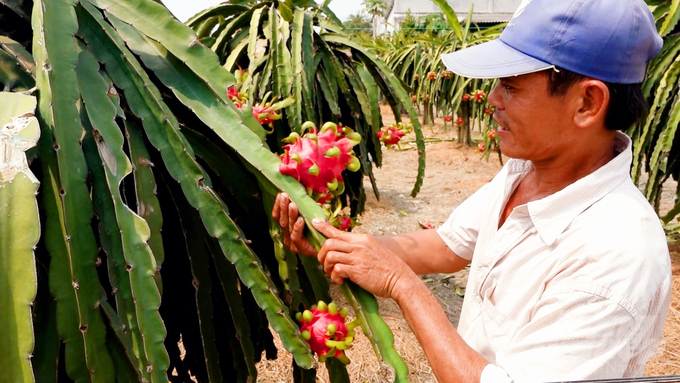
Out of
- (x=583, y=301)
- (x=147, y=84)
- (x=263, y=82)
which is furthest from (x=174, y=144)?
(x=263, y=82)

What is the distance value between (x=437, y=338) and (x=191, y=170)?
50 cm

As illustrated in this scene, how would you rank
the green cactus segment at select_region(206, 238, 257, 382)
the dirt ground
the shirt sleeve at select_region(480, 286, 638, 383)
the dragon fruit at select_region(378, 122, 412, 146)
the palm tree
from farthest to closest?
the palm tree → the dirt ground → the dragon fruit at select_region(378, 122, 412, 146) → the green cactus segment at select_region(206, 238, 257, 382) → the shirt sleeve at select_region(480, 286, 638, 383)

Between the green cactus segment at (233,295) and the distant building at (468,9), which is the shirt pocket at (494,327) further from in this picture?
the distant building at (468,9)

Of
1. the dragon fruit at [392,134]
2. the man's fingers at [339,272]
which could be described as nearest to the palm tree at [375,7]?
the dragon fruit at [392,134]

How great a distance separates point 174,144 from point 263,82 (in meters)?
1.51

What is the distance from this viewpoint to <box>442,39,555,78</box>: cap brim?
103 cm

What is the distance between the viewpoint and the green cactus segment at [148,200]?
0.96 metres

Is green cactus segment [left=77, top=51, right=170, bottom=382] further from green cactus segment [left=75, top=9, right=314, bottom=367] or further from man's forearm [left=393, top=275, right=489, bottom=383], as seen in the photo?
man's forearm [left=393, top=275, right=489, bottom=383]

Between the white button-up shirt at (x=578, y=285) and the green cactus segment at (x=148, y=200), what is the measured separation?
564 millimetres

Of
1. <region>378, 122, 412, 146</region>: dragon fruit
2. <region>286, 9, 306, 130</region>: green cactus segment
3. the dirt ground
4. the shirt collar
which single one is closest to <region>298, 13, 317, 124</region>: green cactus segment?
<region>286, 9, 306, 130</region>: green cactus segment

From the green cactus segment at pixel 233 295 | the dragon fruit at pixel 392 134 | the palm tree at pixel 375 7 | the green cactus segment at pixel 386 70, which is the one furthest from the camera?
the palm tree at pixel 375 7

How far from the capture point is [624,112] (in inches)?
40.7

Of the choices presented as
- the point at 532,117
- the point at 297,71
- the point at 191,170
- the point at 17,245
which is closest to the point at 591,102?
the point at 532,117

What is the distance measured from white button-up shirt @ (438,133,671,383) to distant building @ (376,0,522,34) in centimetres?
1946
